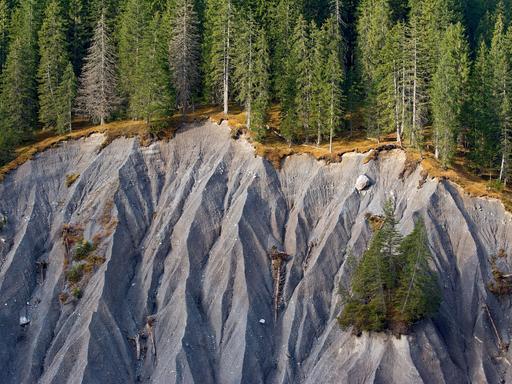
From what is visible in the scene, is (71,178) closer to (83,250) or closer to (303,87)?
(83,250)

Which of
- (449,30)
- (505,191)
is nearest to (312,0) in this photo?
(449,30)

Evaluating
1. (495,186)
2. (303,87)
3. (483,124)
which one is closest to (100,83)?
(303,87)

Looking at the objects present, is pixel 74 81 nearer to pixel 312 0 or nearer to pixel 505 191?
pixel 312 0

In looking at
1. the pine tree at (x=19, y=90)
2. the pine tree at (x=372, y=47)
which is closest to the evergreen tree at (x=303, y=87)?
the pine tree at (x=372, y=47)

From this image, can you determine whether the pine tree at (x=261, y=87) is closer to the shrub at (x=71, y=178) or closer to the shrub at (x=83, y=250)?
the shrub at (x=71, y=178)

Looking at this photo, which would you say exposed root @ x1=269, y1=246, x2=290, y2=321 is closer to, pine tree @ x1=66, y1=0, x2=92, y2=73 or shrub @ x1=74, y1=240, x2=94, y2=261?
shrub @ x1=74, y1=240, x2=94, y2=261
